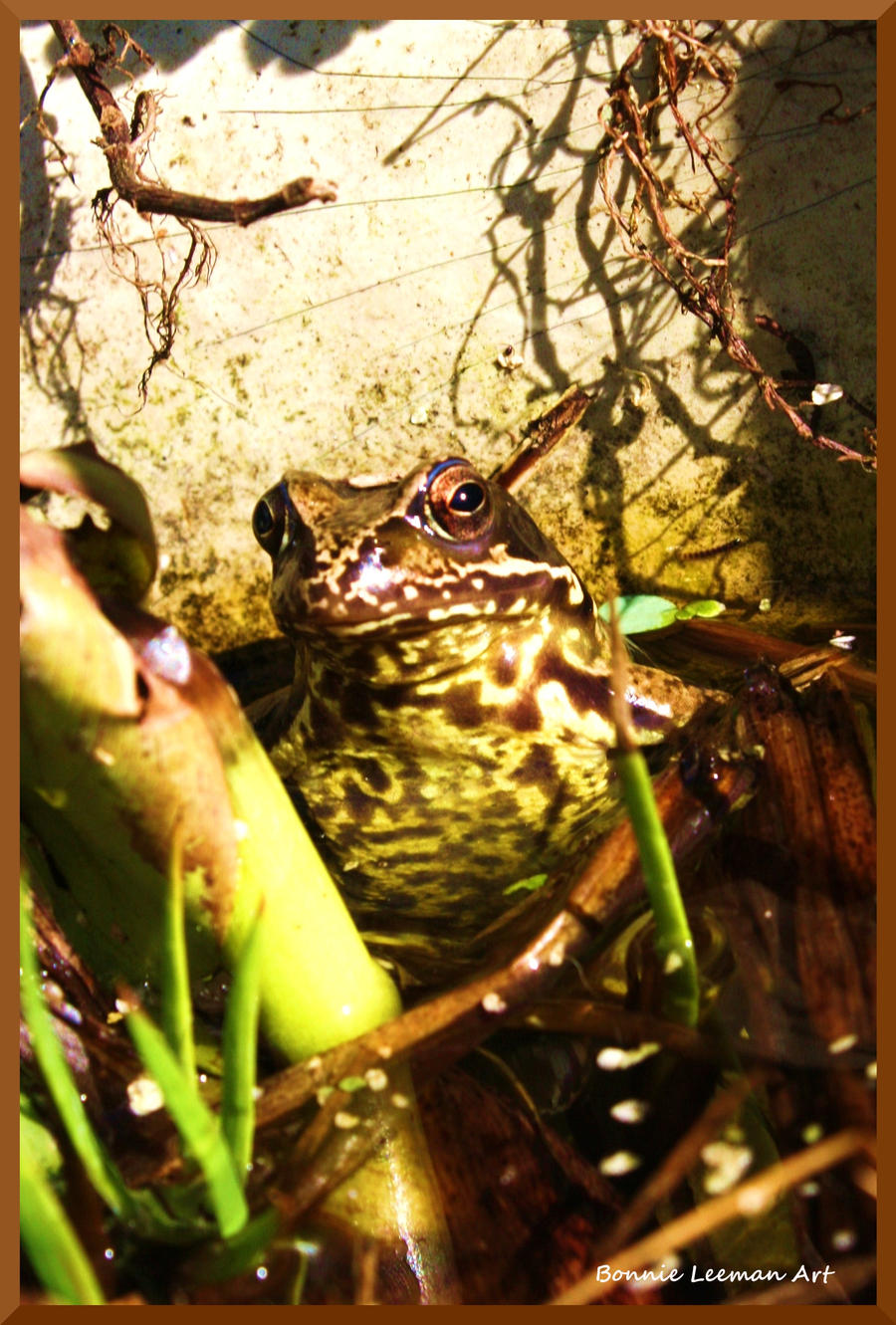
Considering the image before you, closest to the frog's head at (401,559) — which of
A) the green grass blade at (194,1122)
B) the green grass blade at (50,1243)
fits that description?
the green grass blade at (194,1122)

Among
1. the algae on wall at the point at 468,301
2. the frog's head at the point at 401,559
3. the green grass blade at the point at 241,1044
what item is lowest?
the green grass blade at the point at 241,1044

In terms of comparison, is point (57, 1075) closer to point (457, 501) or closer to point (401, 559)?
point (401, 559)

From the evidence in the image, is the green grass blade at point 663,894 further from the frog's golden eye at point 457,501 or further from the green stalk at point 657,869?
the frog's golden eye at point 457,501

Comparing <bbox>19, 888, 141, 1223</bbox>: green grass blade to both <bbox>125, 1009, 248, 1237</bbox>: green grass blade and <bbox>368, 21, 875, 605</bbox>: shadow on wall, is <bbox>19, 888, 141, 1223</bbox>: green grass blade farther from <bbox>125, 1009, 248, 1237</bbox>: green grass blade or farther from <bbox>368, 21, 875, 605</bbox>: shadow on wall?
<bbox>368, 21, 875, 605</bbox>: shadow on wall

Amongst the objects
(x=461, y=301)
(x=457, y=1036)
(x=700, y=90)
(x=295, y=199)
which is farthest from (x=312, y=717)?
(x=700, y=90)

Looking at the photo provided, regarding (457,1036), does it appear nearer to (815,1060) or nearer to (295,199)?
(815,1060)

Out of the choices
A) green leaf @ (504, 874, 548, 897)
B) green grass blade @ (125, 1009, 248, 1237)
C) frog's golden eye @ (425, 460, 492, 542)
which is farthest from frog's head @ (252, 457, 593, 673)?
green grass blade @ (125, 1009, 248, 1237)
